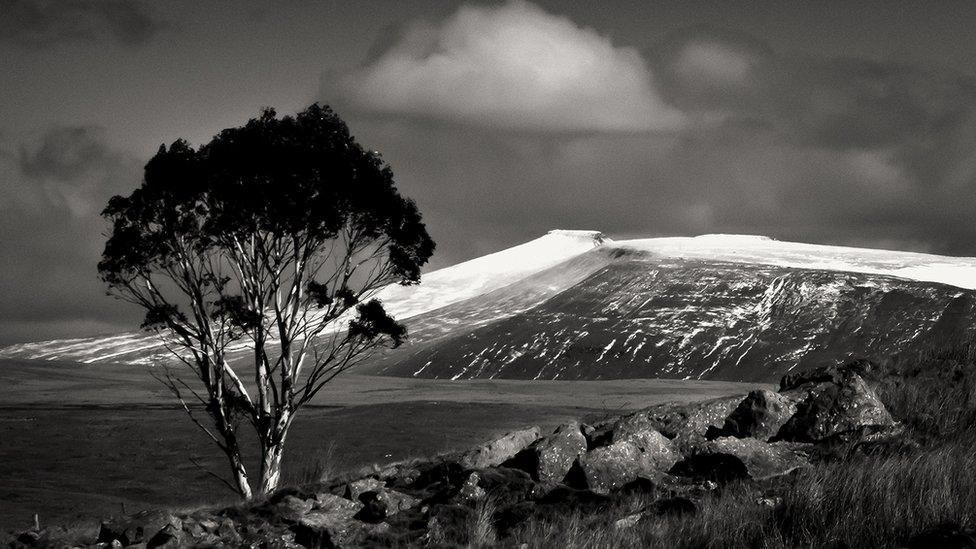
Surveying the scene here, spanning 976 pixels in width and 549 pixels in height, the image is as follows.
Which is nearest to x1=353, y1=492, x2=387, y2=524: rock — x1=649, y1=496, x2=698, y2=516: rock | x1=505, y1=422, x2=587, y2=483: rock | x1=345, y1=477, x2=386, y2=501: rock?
x1=345, y1=477, x2=386, y2=501: rock

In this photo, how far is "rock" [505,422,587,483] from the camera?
1529cm

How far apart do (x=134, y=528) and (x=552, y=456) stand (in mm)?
6091

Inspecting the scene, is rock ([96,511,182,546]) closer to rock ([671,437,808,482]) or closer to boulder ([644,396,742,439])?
rock ([671,437,808,482])

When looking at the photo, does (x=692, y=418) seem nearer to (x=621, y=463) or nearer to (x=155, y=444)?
(x=621, y=463)

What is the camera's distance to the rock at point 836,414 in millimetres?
15617

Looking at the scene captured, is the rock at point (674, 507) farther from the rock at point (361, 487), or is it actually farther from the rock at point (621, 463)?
the rock at point (361, 487)

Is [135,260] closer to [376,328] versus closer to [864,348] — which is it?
[376,328]

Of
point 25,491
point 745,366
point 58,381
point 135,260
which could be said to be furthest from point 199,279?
point 745,366

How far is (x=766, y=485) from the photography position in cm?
1268

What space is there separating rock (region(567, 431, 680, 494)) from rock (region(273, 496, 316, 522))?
148 inches

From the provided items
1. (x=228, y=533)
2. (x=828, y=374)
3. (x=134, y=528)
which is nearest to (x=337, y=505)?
(x=228, y=533)

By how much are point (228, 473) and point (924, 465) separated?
37.1m

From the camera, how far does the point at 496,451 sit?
656 inches

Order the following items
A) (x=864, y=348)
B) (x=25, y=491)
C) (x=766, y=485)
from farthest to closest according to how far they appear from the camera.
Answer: (x=864, y=348) < (x=25, y=491) < (x=766, y=485)
